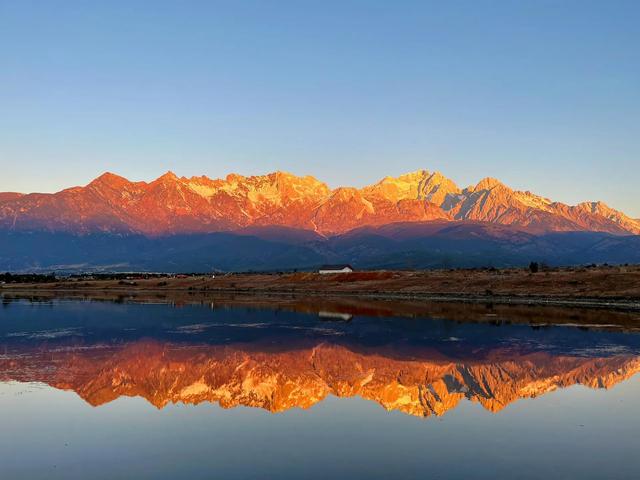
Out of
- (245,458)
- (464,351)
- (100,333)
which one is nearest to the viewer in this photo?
(245,458)

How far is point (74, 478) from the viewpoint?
2195 centimetres

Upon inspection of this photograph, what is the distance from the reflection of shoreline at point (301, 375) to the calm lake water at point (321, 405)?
0.55ft

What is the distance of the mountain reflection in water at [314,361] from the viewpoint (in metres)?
37.7

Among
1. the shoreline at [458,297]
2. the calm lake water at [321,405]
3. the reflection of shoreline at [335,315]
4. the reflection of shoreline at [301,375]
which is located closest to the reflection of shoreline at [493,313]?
the reflection of shoreline at [335,315]

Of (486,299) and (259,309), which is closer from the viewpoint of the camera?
(259,309)

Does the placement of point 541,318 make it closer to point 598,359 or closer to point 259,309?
point 598,359

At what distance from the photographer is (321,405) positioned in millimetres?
34844

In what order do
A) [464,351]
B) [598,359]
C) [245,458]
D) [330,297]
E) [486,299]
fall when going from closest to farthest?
1. [245,458]
2. [598,359]
3. [464,351]
4. [486,299]
5. [330,297]

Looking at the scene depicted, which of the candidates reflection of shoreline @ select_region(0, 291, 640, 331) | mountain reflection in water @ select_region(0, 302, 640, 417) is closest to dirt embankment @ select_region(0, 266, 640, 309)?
reflection of shoreline @ select_region(0, 291, 640, 331)

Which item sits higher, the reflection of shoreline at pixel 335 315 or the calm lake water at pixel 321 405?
the calm lake water at pixel 321 405

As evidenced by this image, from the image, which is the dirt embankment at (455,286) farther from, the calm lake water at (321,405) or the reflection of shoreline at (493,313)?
the calm lake water at (321,405)

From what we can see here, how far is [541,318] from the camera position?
269ft

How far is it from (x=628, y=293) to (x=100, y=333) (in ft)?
272

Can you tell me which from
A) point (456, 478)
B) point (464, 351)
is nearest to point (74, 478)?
point (456, 478)
